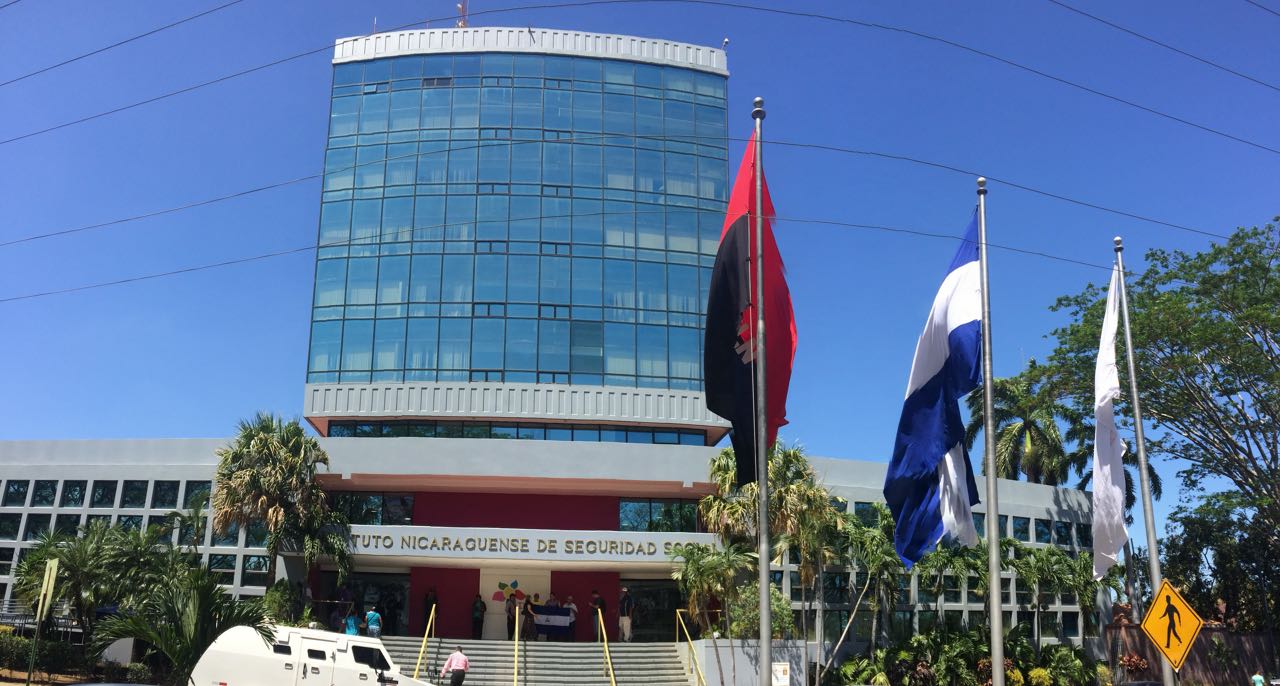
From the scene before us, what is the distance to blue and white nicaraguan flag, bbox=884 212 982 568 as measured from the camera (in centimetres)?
1488

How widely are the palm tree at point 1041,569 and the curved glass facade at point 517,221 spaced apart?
14.1 m

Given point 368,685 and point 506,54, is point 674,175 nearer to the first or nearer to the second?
point 506,54

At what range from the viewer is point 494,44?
142 ft

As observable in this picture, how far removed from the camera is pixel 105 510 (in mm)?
35594

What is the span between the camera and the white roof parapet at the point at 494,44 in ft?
142

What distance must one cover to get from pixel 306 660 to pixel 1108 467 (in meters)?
17.0

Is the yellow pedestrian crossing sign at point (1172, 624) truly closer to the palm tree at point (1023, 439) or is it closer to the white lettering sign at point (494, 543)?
the white lettering sign at point (494, 543)

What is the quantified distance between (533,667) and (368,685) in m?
9.30

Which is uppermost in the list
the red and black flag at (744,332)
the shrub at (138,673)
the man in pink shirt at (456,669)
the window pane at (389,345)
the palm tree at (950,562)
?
the window pane at (389,345)

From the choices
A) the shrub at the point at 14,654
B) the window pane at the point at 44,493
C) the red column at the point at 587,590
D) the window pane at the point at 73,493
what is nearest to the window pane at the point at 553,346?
the red column at the point at 587,590

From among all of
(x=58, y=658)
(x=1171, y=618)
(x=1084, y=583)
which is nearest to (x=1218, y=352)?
(x=1084, y=583)

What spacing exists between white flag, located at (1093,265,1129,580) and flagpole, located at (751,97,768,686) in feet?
24.0

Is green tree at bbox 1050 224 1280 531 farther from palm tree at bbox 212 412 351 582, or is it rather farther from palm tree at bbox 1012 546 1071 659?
palm tree at bbox 212 412 351 582

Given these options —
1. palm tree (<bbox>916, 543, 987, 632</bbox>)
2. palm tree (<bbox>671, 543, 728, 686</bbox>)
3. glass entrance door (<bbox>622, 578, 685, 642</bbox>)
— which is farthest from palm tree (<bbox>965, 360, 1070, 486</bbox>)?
palm tree (<bbox>671, 543, 728, 686</bbox>)
